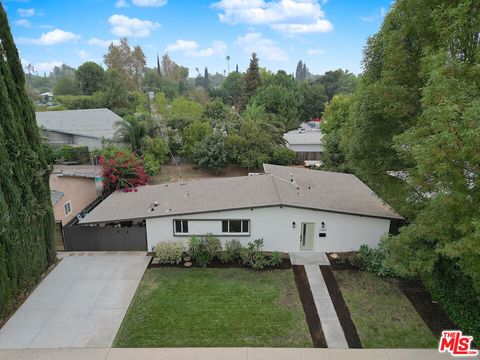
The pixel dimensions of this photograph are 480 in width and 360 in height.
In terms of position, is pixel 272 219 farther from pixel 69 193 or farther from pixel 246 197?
A: pixel 69 193

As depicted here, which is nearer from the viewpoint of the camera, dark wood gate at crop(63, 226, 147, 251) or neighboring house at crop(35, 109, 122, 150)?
dark wood gate at crop(63, 226, 147, 251)

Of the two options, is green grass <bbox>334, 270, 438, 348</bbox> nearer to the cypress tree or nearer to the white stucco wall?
the white stucco wall

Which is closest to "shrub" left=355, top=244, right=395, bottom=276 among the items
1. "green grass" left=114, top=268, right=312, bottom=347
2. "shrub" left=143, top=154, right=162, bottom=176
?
"green grass" left=114, top=268, right=312, bottom=347

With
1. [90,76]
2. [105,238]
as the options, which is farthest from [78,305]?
[90,76]

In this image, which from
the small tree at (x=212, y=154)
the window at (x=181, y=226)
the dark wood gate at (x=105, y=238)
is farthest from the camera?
the small tree at (x=212, y=154)

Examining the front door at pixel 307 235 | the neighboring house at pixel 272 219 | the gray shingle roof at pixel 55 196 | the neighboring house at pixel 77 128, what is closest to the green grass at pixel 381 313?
the front door at pixel 307 235

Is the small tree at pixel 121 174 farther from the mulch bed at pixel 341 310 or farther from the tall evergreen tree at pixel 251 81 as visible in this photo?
the tall evergreen tree at pixel 251 81

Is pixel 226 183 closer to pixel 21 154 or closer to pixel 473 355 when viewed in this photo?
Result: pixel 21 154
